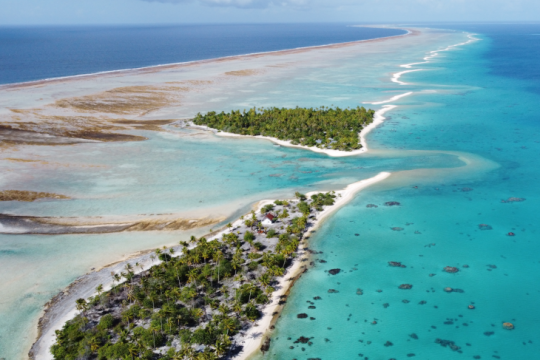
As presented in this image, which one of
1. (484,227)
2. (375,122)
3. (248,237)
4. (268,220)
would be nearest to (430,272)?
(484,227)

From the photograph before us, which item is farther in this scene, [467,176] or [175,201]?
[467,176]

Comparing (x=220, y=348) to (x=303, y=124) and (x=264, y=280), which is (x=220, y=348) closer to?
(x=264, y=280)

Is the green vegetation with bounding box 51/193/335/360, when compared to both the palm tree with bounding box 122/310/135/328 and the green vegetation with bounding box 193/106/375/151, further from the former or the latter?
the green vegetation with bounding box 193/106/375/151

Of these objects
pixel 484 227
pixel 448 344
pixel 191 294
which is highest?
pixel 191 294

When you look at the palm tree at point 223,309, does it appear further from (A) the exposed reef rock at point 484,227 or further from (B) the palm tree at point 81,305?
(A) the exposed reef rock at point 484,227

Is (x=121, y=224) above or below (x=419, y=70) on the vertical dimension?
below

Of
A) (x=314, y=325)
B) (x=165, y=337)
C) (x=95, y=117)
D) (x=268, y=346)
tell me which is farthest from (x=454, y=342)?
(x=95, y=117)

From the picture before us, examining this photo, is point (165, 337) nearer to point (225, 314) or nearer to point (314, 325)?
point (225, 314)

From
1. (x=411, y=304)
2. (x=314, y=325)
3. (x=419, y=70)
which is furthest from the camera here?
(x=419, y=70)

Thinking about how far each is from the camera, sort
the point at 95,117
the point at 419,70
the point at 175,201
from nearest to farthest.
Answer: the point at 175,201, the point at 95,117, the point at 419,70
